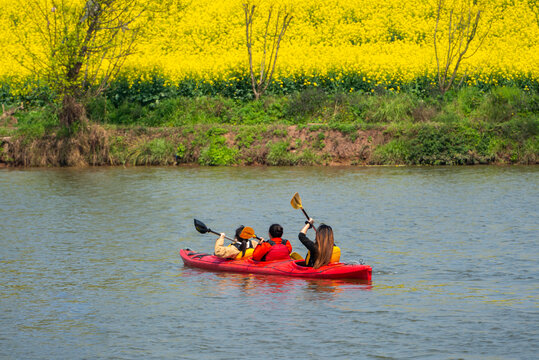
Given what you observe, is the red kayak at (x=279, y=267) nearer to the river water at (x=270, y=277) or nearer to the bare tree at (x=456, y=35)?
the river water at (x=270, y=277)

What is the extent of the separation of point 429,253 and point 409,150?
13.9 meters

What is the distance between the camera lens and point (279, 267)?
1448 cm

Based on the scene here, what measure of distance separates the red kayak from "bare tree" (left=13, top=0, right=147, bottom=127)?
52.2ft

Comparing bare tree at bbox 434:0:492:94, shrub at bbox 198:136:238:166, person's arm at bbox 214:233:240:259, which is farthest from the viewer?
bare tree at bbox 434:0:492:94

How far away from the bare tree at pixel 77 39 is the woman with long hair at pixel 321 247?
58.6 feet

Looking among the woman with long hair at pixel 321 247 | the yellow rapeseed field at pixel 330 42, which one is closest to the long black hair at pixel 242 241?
the woman with long hair at pixel 321 247

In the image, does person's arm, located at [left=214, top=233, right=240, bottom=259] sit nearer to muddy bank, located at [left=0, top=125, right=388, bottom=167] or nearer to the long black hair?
the long black hair

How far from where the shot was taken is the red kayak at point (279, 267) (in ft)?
45.6

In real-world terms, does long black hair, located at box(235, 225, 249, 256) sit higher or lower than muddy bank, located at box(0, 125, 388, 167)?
lower

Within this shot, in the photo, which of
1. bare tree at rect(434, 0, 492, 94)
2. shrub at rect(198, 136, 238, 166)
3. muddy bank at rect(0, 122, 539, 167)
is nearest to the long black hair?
muddy bank at rect(0, 122, 539, 167)

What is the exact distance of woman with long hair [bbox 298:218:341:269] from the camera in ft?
45.7

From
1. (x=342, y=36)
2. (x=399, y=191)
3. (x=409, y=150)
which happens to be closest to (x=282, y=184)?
(x=399, y=191)

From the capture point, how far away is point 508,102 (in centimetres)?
3123

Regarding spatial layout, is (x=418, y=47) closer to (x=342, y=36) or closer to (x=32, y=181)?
(x=342, y=36)
